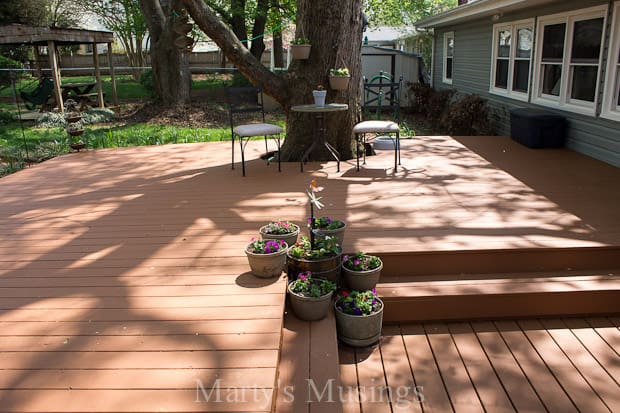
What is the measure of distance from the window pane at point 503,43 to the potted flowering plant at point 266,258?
260 inches

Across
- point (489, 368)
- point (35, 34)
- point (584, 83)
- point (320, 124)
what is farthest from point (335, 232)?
point (35, 34)

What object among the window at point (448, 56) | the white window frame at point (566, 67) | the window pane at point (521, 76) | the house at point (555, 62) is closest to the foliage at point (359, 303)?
the house at point (555, 62)

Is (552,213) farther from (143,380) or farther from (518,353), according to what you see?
(143,380)

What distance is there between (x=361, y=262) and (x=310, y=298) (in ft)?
1.53

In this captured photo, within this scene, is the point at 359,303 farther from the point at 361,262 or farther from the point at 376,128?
the point at 376,128

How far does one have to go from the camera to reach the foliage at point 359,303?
264 cm

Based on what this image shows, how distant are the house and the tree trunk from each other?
233 inches

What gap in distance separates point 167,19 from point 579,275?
1036 centimetres

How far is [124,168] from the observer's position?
5793 mm

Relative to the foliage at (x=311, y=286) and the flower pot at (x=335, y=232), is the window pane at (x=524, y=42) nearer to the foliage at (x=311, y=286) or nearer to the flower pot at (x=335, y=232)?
the flower pot at (x=335, y=232)

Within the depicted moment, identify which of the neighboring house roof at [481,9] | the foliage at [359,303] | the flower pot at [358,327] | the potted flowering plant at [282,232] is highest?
the neighboring house roof at [481,9]

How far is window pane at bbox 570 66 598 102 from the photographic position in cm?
563

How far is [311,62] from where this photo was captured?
18.0 feet

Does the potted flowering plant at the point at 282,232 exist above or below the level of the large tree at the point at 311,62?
below
